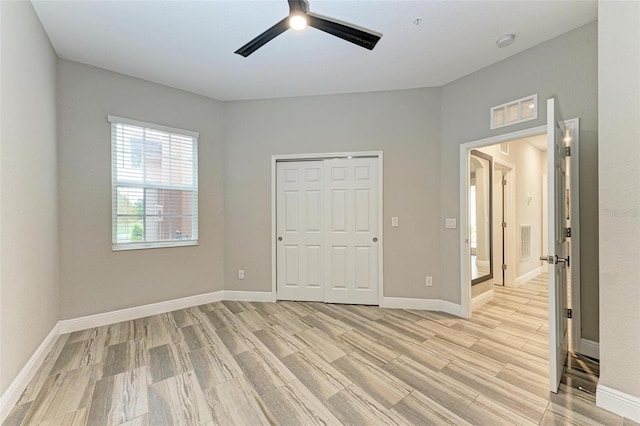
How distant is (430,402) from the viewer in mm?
1764

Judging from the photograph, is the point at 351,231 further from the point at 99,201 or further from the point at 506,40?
the point at 99,201

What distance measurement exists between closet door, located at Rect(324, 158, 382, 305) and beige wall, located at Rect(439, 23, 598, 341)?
0.92 metres

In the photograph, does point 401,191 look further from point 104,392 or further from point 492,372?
point 104,392

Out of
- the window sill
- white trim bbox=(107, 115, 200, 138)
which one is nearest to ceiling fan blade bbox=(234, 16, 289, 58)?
white trim bbox=(107, 115, 200, 138)

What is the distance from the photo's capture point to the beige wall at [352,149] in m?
3.46

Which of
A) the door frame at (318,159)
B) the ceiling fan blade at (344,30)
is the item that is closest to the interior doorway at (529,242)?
the door frame at (318,159)

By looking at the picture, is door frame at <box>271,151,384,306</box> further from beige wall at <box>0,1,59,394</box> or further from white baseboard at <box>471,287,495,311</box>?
beige wall at <box>0,1,59,394</box>

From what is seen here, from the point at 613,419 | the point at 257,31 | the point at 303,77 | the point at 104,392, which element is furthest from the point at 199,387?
the point at 303,77

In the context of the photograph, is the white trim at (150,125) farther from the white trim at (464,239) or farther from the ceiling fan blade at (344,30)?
the white trim at (464,239)

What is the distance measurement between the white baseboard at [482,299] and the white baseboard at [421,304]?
37cm

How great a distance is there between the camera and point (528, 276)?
4918 millimetres

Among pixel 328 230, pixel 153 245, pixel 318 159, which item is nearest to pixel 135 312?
pixel 153 245

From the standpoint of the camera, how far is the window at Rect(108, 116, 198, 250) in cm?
311

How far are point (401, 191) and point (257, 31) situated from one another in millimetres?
2399
